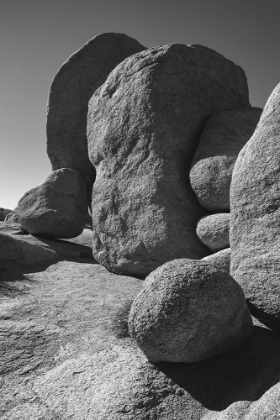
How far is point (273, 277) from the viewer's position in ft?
11.6

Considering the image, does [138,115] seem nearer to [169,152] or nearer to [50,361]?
[169,152]

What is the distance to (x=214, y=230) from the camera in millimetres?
5379

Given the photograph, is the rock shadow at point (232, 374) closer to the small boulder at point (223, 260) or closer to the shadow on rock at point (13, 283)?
the small boulder at point (223, 260)

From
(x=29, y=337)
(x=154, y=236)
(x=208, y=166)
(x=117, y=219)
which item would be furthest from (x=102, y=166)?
(x=29, y=337)

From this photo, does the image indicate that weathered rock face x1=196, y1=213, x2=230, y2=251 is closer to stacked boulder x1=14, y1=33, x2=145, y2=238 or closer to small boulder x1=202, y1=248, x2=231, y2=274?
small boulder x1=202, y1=248, x2=231, y2=274

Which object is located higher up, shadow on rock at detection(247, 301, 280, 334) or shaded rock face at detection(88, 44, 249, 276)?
shaded rock face at detection(88, 44, 249, 276)

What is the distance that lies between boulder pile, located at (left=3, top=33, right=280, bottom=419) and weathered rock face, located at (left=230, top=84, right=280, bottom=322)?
0.01 meters

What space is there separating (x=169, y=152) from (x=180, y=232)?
4.22ft

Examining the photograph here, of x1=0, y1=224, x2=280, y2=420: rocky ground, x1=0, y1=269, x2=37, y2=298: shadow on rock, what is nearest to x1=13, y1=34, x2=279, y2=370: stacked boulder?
x1=0, y1=224, x2=280, y2=420: rocky ground

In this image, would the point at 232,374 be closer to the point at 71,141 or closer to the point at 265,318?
the point at 265,318

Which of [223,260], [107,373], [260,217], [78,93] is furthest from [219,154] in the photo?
[78,93]

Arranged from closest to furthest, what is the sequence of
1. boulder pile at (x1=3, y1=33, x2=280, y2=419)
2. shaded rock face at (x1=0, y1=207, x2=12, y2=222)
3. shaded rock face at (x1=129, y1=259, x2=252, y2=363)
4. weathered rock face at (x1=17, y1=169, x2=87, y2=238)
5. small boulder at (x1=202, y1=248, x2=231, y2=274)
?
shaded rock face at (x1=129, y1=259, x2=252, y2=363), boulder pile at (x1=3, y1=33, x2=280, y2=419), small boulder at (x1=202, y1=248, x2=231, y2=274), weathered rock face at (x1=17, y1=169, x2=87, y2=238), shaded rock face at (x1=0, y1=207, x2=12, y2=222)

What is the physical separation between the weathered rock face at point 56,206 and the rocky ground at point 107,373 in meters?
4.53

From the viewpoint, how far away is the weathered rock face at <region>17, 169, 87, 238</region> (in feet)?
31.6
